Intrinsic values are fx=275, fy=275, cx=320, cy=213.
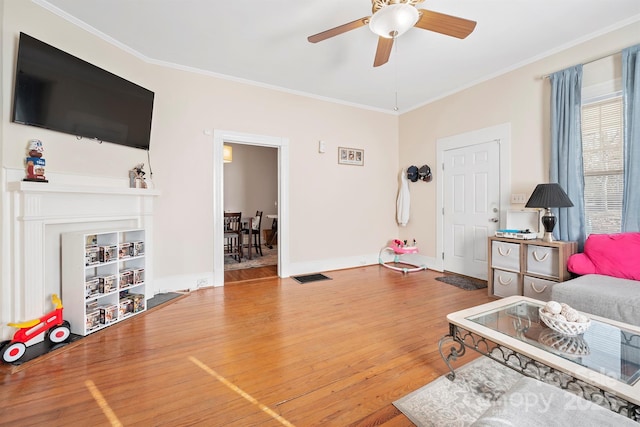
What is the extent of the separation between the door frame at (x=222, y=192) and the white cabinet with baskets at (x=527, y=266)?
2.73 meters

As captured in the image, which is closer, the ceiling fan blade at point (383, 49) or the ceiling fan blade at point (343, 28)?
the ceiling fan blade at point (343, 28)

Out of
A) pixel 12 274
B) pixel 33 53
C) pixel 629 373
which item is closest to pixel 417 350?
pixel 629 373

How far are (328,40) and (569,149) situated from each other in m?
2.79

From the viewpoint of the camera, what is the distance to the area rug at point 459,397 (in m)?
1.38

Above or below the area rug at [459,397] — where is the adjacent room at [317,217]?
above

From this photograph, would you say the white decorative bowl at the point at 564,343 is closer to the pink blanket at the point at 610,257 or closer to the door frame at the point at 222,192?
the pink blanket at the point at 610,257

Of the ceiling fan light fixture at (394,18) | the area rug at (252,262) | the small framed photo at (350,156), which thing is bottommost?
the area rug at (252,262)

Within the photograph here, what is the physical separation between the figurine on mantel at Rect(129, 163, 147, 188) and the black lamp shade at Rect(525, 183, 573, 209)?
419 centimetres

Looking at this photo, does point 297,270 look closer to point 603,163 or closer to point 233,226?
point 233,226

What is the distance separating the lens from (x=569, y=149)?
290 cm

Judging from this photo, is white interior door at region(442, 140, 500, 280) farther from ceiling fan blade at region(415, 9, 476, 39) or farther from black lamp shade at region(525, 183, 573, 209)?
ceiling fan blade at region(415, 9, 476, 39)

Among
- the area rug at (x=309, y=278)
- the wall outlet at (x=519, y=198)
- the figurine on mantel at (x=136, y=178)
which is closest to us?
the figurine on mantel at (x=136, y=178)

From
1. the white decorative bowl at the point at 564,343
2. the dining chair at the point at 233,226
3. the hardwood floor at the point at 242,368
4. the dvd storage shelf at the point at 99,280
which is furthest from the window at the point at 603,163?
the dining chair at the point at 233,226

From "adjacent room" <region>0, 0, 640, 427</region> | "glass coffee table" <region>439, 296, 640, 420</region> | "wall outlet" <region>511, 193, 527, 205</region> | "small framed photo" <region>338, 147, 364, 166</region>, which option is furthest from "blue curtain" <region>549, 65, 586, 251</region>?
"small framed photo" <region>338, 147, 364, 166</region>
